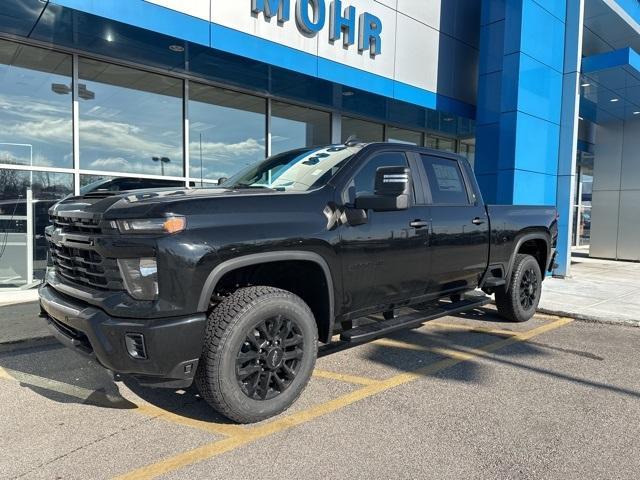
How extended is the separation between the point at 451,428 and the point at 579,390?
147 centimetres

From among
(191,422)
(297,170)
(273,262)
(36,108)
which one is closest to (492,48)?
(297,170)

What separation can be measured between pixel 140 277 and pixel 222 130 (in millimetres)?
7910

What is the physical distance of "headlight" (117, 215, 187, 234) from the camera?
3.06 meters

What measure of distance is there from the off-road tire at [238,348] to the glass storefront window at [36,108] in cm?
659

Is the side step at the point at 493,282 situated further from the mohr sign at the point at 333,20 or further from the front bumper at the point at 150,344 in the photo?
the mohr sign at the point at 333,20

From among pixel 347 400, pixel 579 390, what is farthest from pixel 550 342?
pixel 347 400

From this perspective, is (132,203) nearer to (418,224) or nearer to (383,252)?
(383,252)

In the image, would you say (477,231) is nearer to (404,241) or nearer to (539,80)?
(404,241)

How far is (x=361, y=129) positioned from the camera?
43.5 ft

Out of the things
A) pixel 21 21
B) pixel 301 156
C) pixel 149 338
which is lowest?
pixel 149 338

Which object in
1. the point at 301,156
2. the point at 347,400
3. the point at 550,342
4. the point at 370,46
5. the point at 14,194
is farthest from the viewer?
the point at 370,46

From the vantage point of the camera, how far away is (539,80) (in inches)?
446

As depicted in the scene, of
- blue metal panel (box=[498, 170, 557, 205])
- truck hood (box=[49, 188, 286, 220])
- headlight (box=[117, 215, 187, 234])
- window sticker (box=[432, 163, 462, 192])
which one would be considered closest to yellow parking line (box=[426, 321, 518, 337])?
window sticker (box=[432, 163, 462, 192])

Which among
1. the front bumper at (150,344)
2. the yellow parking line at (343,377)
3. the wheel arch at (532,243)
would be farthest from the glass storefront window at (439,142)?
the front bumper at (150,344)
